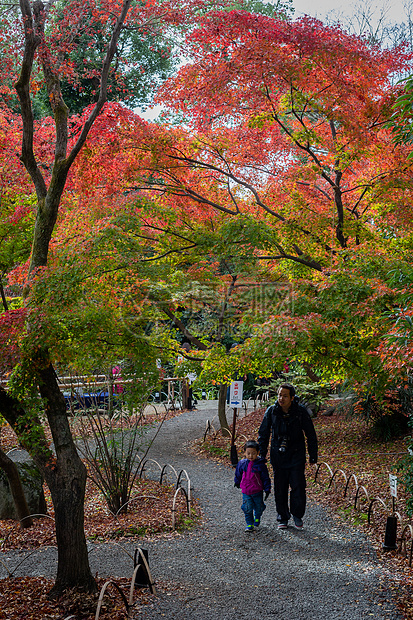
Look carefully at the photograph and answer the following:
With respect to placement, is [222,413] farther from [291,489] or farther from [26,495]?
[291,489]

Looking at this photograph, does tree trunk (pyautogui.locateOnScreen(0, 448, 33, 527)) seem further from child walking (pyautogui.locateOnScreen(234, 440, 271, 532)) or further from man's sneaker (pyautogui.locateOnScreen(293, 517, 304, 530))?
man's sneaker (pyautogui.locateOnScreen(293, 517, 304, 530))

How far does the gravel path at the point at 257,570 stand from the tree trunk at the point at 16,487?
1018 millimetres

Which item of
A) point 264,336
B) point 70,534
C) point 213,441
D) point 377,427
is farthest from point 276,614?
point 213,441

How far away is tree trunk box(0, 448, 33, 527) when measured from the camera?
6.29 m

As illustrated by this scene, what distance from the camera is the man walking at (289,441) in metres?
5.31

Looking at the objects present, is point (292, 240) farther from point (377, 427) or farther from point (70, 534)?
point (70, 534)

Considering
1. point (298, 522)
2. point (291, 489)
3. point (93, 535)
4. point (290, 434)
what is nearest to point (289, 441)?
point (290, 434)

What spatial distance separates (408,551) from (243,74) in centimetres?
571

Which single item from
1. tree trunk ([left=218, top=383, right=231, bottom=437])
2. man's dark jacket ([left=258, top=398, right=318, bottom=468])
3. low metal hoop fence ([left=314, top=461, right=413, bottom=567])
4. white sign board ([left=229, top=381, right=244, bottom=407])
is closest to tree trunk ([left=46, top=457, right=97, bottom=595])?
man's dark jacket ([left=258, top=398, right=318, bottom=468])

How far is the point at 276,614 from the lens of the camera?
370 cm

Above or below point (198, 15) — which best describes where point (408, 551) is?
below

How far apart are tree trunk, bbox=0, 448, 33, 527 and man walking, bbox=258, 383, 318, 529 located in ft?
10.5

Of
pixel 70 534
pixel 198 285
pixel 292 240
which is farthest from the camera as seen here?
pixel 198 285

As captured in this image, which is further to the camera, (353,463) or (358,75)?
(353,463)
